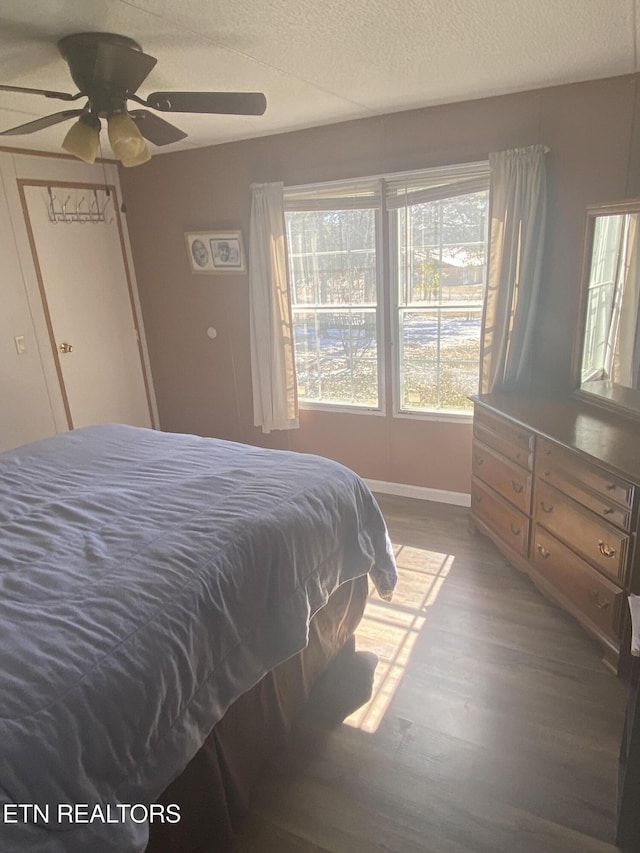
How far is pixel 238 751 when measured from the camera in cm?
169

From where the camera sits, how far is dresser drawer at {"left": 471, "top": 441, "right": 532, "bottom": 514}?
2.70 m

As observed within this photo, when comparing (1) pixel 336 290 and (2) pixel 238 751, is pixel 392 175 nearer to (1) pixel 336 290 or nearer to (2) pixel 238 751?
(1) pixel 336 290

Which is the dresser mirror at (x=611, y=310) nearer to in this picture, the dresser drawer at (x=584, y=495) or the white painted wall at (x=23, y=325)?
the dresser drawer at (x=584, y=495)

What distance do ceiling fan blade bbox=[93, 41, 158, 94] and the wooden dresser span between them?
7.05ft

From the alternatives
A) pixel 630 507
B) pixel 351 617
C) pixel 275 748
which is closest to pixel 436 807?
pixel 275 748

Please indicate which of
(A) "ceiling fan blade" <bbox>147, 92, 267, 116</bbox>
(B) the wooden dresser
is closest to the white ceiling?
(A) "ceiling fan blade" <bbox>147, 92, 267, 116</bbox>

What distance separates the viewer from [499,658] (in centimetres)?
231

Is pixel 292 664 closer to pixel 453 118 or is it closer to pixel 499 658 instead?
pixel 499 658

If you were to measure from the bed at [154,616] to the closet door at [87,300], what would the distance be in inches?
70.6

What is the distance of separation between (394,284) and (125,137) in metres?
1.99

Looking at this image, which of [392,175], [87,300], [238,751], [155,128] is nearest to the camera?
[238,751]

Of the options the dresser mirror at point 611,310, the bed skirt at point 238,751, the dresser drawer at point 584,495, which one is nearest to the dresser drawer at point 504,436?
the dresser drawer at point 584,495

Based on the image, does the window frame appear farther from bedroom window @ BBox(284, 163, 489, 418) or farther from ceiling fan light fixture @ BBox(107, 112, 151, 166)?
ceiling fan light fixture @ BBox(107, 112, 151, 166)

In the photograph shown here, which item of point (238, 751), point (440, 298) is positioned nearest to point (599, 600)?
point (238, 751)
